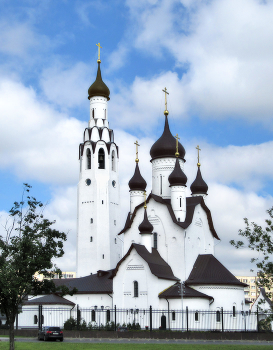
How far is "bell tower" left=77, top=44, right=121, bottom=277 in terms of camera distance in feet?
141

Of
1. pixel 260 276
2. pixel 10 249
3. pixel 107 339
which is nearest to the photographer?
pixel 260 276

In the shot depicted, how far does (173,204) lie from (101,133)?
40.7 ft

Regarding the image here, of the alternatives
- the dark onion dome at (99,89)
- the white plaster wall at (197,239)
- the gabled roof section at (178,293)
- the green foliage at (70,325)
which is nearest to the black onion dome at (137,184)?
the white plaster wall at (197,239)

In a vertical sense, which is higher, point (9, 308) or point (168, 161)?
point (168, 161)

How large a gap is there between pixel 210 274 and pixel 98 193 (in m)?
13.9

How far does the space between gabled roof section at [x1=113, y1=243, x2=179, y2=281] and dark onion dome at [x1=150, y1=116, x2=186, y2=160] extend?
8.40m

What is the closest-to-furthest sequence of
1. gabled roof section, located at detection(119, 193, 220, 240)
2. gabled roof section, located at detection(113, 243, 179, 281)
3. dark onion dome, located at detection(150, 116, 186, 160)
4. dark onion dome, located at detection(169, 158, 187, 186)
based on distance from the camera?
gabled roof section, located at detection(113, 243, 179, 281)
gabled roof section, located at detection(119, 193, 220, 240)
dark onion dome, located at detection(169, 158, 187, 186)
dark onion dome, located at detection(150, 116, 186, 160)

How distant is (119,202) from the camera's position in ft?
149

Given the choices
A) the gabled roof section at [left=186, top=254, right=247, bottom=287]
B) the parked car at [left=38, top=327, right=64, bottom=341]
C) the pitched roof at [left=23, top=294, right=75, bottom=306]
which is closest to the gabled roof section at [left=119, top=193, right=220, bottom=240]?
the gabled roof section at [left=186, top=254, right=247, bottom=287]

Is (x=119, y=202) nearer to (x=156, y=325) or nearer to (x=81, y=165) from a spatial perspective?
(x=81, y=165)

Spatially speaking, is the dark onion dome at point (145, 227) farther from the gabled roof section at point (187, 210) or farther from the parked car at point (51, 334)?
the parked car at point (51, 334)

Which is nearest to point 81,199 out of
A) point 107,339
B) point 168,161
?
point 168,161

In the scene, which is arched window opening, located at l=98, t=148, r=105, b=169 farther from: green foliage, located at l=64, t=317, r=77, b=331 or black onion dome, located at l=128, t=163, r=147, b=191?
green foliage, located at l=64, t=317, r=77, b=331

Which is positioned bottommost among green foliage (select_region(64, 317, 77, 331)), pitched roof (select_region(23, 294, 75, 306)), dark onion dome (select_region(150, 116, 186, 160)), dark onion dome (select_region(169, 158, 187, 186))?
green foliage (select_region(64, 317, 77, 331))
